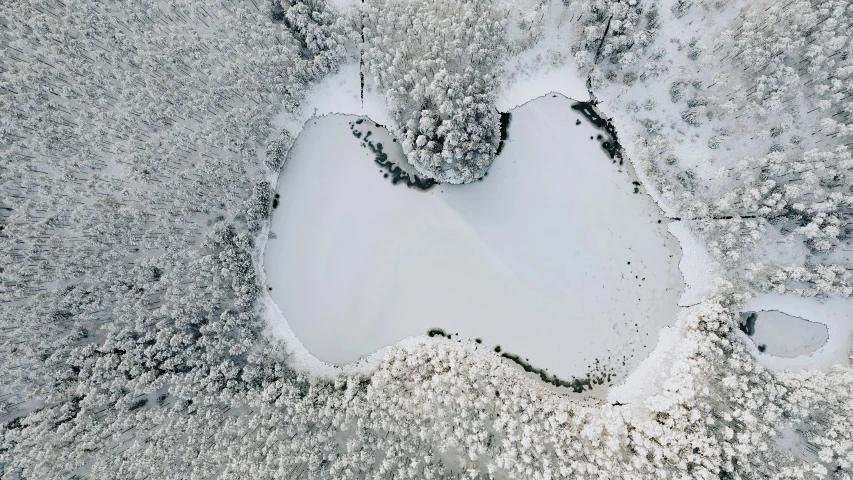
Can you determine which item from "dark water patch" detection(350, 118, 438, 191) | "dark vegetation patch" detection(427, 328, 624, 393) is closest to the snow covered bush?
"dark water patch" detection(350, 118, 438, 191)

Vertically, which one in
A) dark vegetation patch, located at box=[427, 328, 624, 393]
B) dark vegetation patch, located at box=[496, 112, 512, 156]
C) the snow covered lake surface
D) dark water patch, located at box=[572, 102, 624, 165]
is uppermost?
dark water patch, located at box=[572, 102, 624, 165]

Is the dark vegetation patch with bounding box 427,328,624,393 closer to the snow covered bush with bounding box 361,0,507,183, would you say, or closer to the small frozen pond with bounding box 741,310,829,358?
the small frozen pond with bounding box 741,310,829,358

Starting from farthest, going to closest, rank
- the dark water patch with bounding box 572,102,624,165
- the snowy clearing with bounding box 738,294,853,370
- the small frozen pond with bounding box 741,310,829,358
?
1. the dark water patch with bounding box 572,102,624,165
2. the small frozen pond with bounding box 741,310,829,358
3. the snowy clearing with bounding box 738,294,853,370

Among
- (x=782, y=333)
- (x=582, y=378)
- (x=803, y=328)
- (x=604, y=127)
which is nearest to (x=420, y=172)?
(x=604, y=127)

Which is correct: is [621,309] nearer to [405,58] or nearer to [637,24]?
[637,24]

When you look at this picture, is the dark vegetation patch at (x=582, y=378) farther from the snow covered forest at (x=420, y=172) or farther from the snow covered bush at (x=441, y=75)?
the snow covered bush at (x=441, y=75)

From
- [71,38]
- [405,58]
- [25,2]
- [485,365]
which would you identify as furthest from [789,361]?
[25,2]

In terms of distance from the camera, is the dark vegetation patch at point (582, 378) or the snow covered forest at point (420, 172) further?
the dark vegetation patch at point (582, 378)

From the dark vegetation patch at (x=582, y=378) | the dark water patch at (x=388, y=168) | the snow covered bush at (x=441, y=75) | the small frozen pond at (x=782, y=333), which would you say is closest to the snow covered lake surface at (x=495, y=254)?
the dark vegetation patch at (x=582, y=378)
